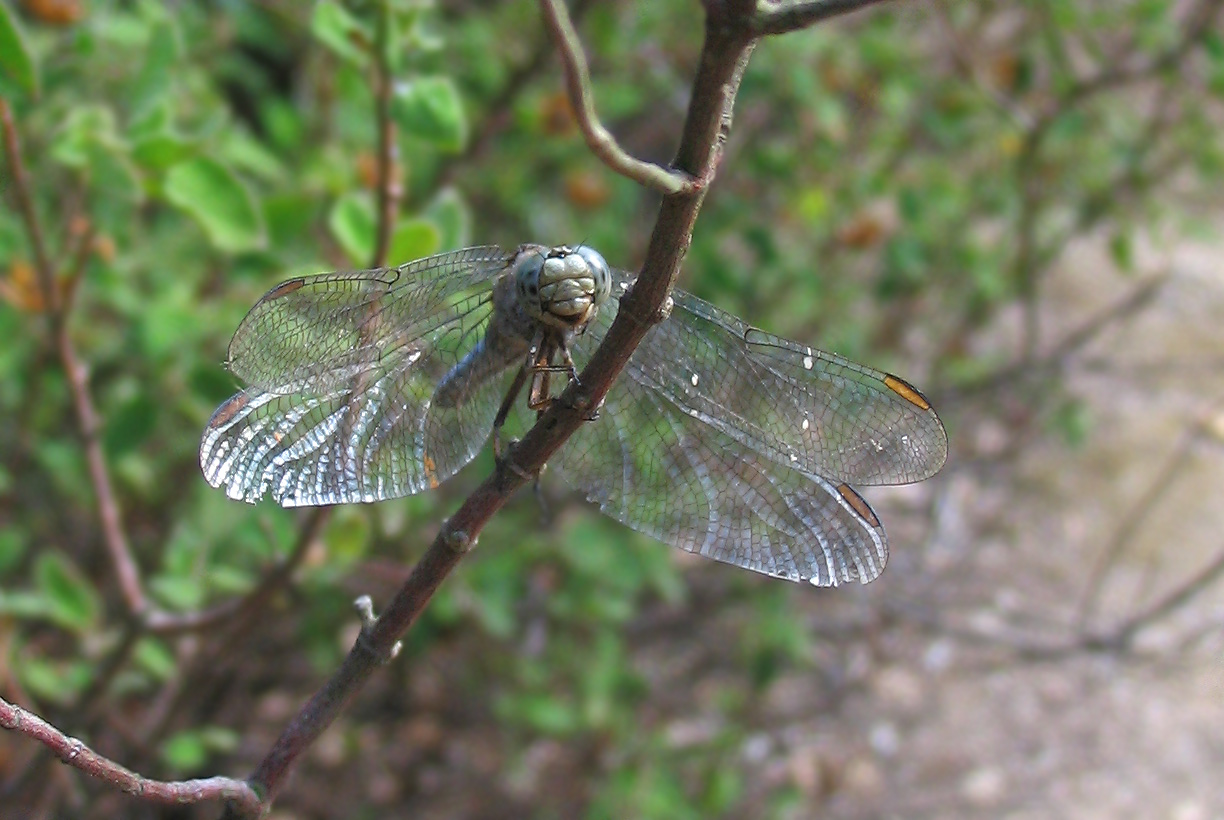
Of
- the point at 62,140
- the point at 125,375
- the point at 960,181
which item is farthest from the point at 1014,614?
the point at 62,140

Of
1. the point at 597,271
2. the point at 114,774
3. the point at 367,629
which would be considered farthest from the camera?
the point at 597,271

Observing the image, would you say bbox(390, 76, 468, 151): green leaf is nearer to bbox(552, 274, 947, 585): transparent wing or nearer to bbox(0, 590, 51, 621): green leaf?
bbox(552, 274, 947, 585): transparent wing

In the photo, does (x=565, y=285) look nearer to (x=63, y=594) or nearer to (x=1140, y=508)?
(x=63, y=594)

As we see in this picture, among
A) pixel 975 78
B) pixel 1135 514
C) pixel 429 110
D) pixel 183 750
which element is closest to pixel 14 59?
pixel 429 110

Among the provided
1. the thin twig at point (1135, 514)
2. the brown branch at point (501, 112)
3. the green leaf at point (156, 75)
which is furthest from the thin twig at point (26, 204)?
the thin twig at point (1135, 514)

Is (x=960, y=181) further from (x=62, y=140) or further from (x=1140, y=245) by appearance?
(x=62, y=140)

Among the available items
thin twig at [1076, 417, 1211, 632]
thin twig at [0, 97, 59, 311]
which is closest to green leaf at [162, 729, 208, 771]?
thin twig at [0, 97, 59, 311]

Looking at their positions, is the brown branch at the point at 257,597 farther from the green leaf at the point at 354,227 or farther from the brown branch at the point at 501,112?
the brown branch at the point at 501,112
